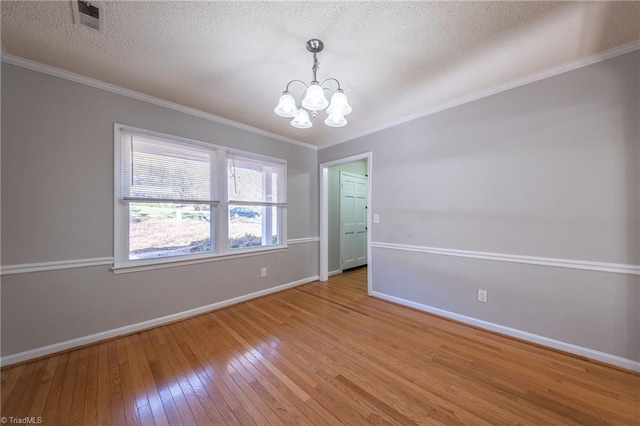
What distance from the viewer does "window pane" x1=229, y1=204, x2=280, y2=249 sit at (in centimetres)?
304

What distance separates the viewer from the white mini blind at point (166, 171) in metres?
2.26

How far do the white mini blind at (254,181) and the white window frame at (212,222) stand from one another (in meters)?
0.05

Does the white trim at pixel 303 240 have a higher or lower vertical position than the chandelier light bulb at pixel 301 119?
lower

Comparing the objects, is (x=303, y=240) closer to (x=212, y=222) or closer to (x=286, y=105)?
(x=212, y=222)

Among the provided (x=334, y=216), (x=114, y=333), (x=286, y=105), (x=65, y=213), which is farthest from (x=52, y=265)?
(x=334, y=216)

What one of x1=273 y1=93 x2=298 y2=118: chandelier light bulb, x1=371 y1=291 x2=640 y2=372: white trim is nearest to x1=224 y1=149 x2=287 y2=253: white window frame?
x1=273 y1=93 x2=298 y2=118: chandelier light bulb

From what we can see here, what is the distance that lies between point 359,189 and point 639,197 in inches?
145

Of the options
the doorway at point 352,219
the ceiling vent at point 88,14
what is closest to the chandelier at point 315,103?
the ceiling vent at point 88,14

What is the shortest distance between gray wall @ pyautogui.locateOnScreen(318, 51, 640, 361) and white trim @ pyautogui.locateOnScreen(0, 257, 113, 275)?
3194mm

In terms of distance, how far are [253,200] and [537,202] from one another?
3.09 m

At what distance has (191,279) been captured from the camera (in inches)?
104

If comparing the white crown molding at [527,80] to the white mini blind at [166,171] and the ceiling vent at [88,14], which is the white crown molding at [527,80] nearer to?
the white mini blind at [166,171]

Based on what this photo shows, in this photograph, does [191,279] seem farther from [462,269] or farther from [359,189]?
[359,189]

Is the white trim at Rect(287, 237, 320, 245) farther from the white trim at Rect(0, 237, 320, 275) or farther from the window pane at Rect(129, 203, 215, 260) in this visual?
the window pane at Rect(129, 203, 215, 260)
